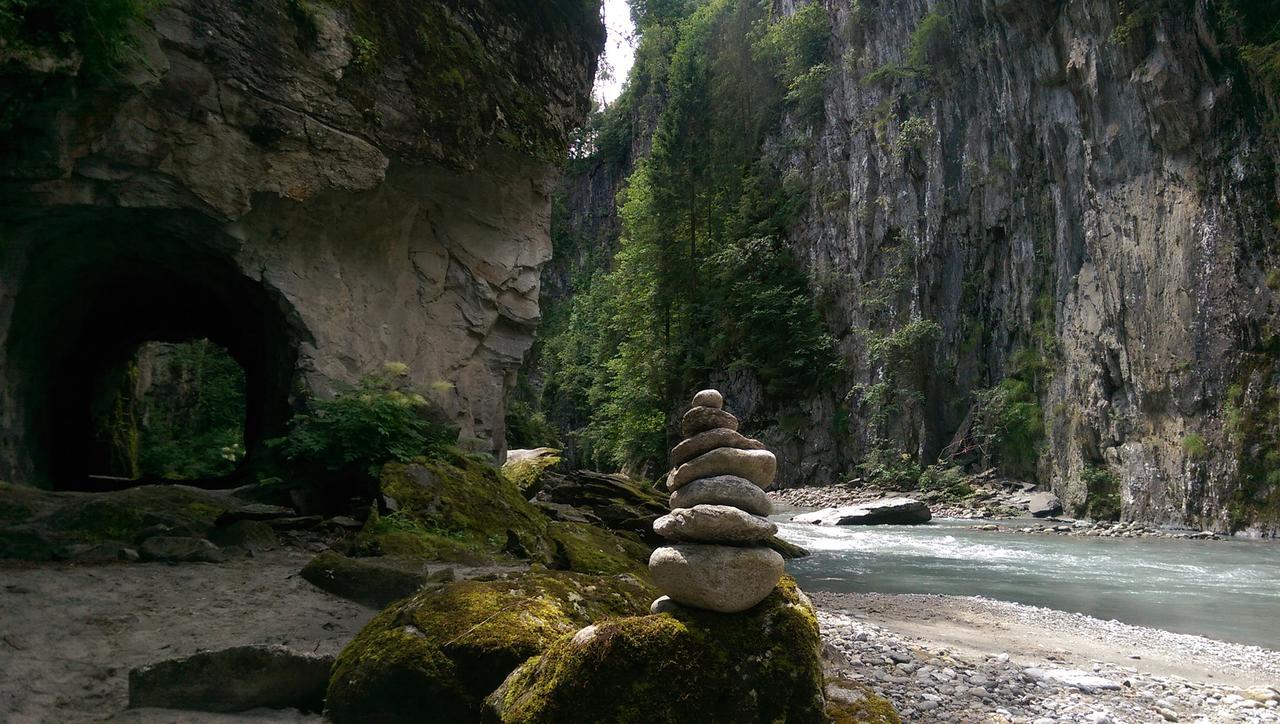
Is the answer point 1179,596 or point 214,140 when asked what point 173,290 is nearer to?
point 214,140

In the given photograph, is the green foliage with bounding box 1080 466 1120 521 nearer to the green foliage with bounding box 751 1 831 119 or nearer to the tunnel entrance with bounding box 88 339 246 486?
the tunnel entrance with bounding box 88 339 246 486

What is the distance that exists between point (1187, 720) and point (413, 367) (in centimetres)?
949

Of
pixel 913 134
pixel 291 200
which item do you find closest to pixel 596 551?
pixel 291 200

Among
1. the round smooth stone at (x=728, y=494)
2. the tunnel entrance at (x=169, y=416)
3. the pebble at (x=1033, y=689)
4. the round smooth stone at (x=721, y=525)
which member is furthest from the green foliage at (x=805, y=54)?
the round smooth stone at (x=721, y=525)

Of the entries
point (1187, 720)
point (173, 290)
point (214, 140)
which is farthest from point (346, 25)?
point (1187, 720)

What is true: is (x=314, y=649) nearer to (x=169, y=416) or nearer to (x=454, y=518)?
(x=454, y=518)

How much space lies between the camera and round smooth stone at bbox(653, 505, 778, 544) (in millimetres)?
3518

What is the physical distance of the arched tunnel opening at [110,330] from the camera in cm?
945

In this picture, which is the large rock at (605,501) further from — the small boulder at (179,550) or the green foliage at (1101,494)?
the green foliage at (1101,494)

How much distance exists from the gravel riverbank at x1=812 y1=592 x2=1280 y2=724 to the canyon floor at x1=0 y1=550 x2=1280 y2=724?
0.02 meters

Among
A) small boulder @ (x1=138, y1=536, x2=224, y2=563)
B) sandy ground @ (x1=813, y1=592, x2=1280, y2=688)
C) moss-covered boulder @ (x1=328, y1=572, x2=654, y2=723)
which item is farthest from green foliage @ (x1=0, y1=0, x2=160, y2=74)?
sandy ground @ (x1=813, y1=592, x2=1280, y2=688)

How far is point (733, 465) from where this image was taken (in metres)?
3.86

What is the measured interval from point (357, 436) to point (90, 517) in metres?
2.56

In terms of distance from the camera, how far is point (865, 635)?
6.44 meters
